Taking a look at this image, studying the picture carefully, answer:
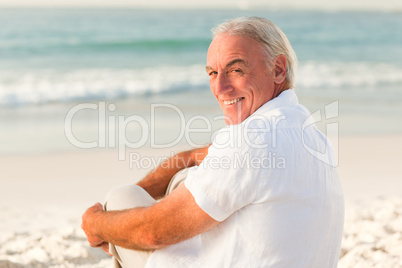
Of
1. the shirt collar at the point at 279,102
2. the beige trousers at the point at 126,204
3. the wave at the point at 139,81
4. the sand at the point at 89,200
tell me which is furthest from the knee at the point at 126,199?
the wave at the point at 139,81

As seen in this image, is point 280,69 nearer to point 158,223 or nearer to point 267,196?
point 267,196

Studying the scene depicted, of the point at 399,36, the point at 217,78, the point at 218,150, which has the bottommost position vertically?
the point at 218,150

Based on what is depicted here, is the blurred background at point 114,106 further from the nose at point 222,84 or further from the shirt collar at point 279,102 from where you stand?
the shirt collar at point 279,102

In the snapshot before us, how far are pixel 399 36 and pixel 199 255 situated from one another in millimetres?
19815

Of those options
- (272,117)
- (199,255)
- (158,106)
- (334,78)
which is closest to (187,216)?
(199,255)

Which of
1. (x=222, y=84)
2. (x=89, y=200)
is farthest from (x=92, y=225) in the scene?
(x=89, y=200)

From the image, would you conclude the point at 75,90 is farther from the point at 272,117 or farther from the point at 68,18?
the point at 68,18

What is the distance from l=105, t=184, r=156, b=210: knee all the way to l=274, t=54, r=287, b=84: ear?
0.66 m

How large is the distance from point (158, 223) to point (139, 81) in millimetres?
9146

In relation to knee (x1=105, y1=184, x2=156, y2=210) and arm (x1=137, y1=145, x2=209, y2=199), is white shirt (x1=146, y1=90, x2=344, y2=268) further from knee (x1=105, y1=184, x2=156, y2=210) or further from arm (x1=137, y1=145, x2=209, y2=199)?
arm (x1=137, y1=145, x2=209, y2=199)

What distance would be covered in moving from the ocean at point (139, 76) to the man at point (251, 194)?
0.40 m

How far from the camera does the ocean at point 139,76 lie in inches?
260

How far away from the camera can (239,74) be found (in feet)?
6.24

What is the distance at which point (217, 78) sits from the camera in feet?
6.43
